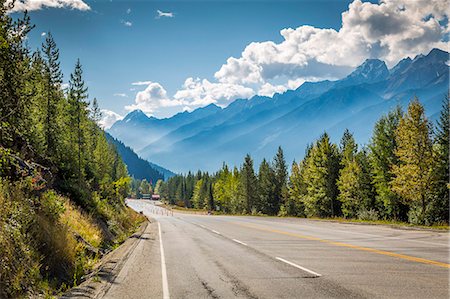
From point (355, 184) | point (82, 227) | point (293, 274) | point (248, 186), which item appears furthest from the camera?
point (248, 186)

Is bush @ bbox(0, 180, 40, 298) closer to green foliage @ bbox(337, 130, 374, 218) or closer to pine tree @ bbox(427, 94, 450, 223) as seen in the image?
pine tree @ bbox(427, 94, 450, 223)

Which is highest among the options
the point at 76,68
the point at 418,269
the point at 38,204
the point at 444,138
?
the point at 76,68

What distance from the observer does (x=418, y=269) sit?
909 centimetres

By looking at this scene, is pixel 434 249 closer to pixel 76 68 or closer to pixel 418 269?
pixel 418 269

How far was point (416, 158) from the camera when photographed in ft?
100

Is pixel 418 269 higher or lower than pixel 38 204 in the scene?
lower

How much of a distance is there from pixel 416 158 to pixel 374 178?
16573 mm

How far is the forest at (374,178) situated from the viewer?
3098 centimetres

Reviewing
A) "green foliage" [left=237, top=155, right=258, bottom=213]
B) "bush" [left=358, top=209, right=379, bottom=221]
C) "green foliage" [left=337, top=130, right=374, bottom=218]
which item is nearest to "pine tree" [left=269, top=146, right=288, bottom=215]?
"green foliage" [left=237, top=155, right=258, bottom=213]

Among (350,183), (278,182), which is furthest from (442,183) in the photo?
(278,182)

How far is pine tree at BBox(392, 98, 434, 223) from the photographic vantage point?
98.6 feet

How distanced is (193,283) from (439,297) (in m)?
4.94

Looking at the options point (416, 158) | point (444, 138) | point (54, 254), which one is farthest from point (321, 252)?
point (444, 138)

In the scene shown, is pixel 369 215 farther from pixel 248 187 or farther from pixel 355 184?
pixel 248 187
